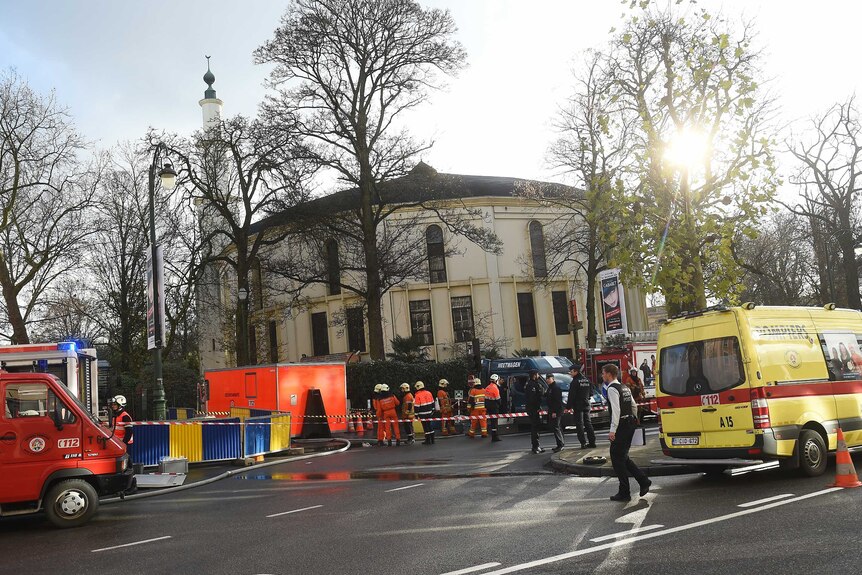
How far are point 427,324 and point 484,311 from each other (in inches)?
148

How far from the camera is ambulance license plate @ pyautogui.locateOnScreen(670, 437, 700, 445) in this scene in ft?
35.8

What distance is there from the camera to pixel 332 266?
3666cm

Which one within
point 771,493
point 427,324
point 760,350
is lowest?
point 771,493

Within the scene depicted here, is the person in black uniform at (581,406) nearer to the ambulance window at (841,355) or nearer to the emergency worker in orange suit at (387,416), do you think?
the ambulance window at (841,355)

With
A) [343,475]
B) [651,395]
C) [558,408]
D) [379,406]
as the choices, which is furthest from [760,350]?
[651,395]

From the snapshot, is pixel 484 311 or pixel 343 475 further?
pixel 484 311

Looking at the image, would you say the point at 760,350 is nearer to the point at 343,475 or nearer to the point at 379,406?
the point at 343,475

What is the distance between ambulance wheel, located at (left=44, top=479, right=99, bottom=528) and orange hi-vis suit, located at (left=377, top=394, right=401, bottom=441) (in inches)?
464

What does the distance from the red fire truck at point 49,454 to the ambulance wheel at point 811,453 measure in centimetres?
944

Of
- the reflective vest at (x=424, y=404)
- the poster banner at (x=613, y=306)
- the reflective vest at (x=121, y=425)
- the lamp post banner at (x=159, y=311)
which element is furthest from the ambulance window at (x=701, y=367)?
the poster banner at (x=613, y=306)

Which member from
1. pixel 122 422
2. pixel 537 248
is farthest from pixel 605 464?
pixel 537 248

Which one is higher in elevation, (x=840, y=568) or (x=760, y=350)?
(x=760, y=350)

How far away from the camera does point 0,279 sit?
30062 mm

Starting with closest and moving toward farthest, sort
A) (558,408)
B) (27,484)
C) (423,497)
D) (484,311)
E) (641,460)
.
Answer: (27,484) → (423,497) → (641,460) → (558,408) → (484,311)
